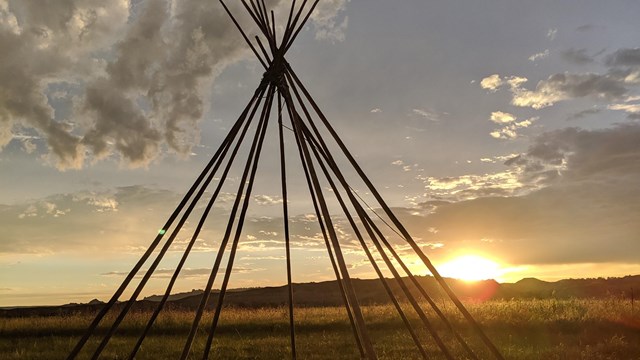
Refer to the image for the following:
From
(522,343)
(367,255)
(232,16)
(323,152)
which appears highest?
(232,16)

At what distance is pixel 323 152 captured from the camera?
206 inches

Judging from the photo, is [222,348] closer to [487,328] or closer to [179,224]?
[179,224]

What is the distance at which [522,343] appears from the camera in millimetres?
8984

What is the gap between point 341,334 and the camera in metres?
9.86

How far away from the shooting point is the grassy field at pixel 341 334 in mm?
8055

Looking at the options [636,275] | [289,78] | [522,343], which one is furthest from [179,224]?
[636,275]

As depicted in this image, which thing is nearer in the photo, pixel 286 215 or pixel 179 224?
pixel 179 224

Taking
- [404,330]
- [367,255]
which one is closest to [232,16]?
[367,255]

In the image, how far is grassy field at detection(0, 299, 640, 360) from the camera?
317 inches

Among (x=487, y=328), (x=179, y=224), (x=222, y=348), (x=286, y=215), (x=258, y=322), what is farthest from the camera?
(x=258, y=322)

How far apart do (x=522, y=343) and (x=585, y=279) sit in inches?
1240

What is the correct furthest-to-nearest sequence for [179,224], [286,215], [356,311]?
[286,215] < [179,224] < [356,311]

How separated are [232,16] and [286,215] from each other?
2133 mm

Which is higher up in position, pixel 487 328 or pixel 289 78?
pixel 289 78
